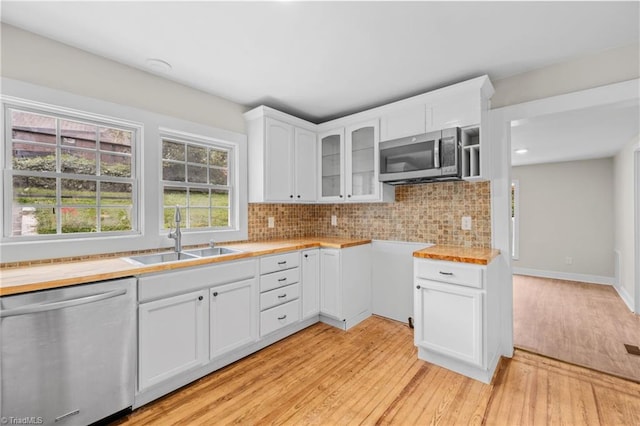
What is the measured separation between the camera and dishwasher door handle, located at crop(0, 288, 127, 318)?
1369 mm

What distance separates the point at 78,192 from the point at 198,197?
926mm

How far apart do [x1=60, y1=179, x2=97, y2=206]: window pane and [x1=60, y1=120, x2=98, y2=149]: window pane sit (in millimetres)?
274

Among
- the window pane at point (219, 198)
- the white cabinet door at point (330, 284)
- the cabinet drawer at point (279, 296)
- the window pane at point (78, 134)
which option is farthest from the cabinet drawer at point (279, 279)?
the window pane at point (78, 134)

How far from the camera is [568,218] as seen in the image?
5469 millimetres

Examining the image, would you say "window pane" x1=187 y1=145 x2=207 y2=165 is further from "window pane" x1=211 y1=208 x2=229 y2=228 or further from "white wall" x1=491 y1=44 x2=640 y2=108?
"white wall" x1=491 y1=44 x2=640 y2=108

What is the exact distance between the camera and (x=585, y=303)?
404 cm

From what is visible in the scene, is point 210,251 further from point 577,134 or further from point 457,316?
point 577,134

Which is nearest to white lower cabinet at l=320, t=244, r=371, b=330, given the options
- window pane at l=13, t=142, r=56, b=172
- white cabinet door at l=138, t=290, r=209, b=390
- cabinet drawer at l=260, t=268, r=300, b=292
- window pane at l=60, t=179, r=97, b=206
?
cabinet drawer at l=260, t=268, r=300, b=292

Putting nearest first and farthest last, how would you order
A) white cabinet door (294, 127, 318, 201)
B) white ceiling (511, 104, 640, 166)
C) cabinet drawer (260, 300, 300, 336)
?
cabinet drawer (260, 300, 300, 336)
white ceiling (511, 104, 640, 166)
white cabinet door (294, 127, 318, 201)

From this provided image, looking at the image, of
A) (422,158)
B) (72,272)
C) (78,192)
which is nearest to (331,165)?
(422,158)

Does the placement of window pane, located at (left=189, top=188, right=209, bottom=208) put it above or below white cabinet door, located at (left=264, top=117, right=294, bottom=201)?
below

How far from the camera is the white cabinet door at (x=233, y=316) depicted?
215 cm

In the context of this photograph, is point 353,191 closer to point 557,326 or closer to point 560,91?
point 560,91

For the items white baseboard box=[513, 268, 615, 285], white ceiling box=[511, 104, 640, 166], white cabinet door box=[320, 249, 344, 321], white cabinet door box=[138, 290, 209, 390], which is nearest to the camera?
white cabinet door box=[138, 290, 209, 390]
